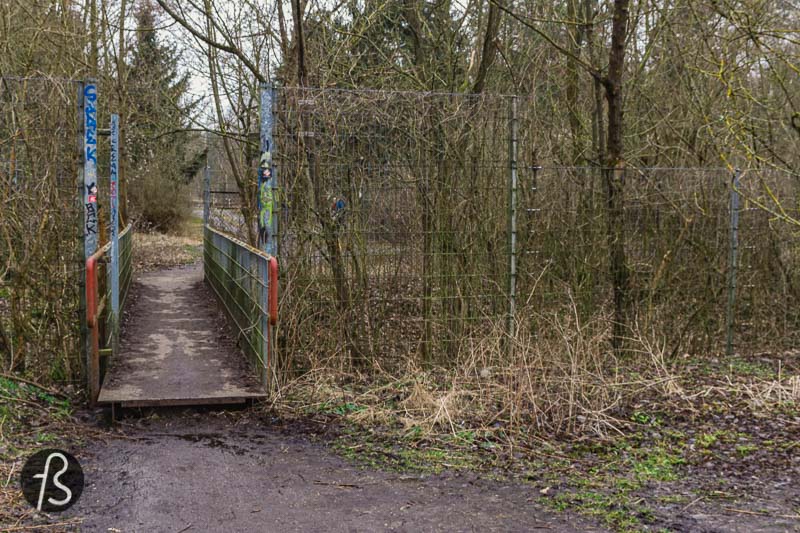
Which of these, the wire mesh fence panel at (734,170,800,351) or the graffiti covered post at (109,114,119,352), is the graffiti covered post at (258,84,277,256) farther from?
the wire mesh fence panel at (734,170,800,351)

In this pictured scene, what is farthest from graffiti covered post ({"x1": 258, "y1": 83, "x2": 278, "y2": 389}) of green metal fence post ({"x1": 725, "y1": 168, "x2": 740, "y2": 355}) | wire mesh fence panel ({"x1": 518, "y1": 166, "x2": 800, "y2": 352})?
green metal fence post ({"x1": 725, "y1": 168, "x2": 740, "y2": 355})

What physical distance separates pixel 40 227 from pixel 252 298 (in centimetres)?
196

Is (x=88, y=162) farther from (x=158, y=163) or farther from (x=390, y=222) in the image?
(x=158, y=163)

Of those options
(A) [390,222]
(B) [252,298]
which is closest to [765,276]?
(A) [390,222]

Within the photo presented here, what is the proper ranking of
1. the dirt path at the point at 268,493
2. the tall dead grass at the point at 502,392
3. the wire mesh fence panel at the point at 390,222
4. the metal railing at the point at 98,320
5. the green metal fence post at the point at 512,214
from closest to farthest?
the dirt path at the point at 268,493
the tall dead grass at the point at 502,392
the metal railing at the point at 98,320
the wire mesh fence panel at the point at 390,222
the green metal fence post at the point at 512,214

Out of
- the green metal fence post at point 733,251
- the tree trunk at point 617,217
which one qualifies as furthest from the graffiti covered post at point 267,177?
the green metal fence post at point 733,251

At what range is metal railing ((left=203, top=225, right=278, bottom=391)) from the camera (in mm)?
6875

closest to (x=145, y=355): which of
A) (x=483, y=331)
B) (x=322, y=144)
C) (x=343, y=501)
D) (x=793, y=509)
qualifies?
(x=322, y=144)

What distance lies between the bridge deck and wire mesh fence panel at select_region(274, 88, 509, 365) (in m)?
0.82

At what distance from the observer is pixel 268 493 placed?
16.2ft

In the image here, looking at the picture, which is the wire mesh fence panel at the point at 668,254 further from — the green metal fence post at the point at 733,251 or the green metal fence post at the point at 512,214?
the green metal fence post at the point at 512,214

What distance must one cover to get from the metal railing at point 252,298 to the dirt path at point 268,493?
108 centimetres

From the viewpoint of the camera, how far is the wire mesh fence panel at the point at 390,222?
771 centimetres

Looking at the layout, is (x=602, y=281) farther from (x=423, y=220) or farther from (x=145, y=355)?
(x=145, y=355)
